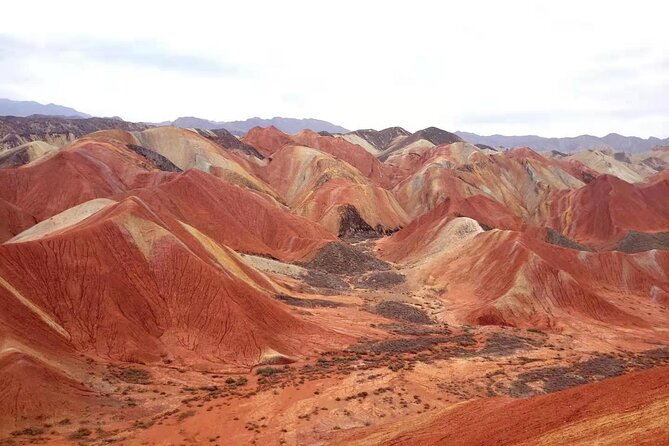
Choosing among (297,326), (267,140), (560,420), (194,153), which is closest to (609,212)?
(297,326)

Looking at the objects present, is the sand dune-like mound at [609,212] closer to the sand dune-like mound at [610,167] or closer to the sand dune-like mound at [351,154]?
the sand dune-like mound at [351,154]

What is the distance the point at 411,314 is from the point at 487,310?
24.2 feet

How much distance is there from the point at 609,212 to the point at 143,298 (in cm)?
8920

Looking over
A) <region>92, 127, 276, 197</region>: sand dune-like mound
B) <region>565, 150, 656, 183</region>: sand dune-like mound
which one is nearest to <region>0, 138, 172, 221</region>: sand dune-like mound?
<region>92, 127, 276, 197</region>: sand dune-like mound

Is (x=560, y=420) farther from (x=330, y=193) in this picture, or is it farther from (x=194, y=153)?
(x=194, y=153)

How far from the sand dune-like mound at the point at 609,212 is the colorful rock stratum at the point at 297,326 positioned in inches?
149

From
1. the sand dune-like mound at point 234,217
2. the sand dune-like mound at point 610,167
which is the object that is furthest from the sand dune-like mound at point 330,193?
the sand dune-like mound at point 610,167

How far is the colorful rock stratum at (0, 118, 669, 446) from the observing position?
23109 mm

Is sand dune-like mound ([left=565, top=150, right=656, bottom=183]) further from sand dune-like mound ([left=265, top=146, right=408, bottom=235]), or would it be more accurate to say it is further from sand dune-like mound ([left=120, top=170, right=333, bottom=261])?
sand dune-like mound ([left=120, top=170, right=333, bottom=261])

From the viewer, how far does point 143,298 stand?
36312 mm

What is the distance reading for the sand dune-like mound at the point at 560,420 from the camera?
1487cm

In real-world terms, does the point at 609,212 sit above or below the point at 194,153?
below

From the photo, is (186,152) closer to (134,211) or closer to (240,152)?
(240,152)

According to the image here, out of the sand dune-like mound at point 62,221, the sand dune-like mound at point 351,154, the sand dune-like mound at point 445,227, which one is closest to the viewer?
the sand dune-like mound at point 62,221
